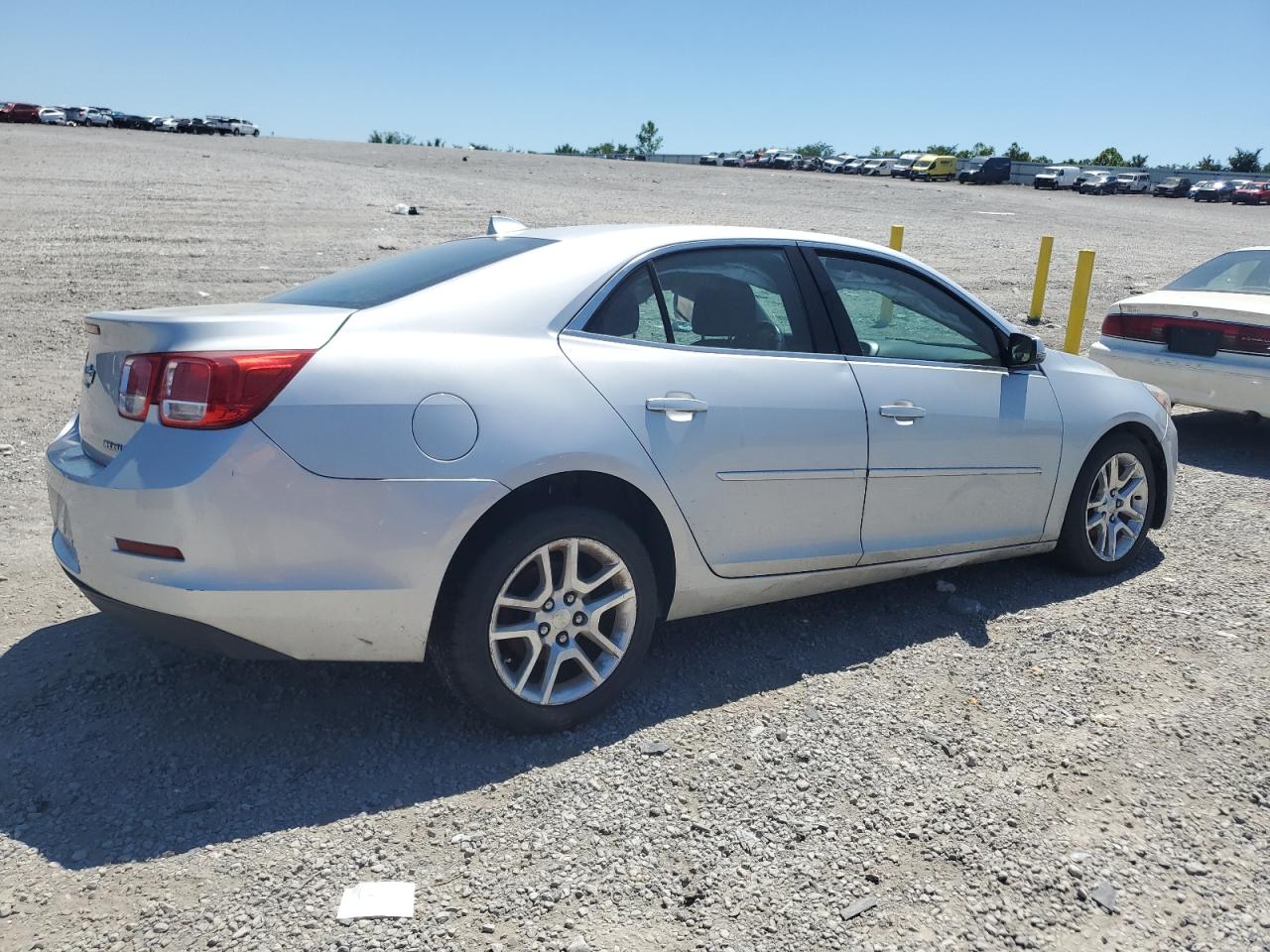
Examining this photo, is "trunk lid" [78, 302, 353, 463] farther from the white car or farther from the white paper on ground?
Answer: the white car

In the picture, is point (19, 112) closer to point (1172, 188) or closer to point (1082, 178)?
point (1082, 178)

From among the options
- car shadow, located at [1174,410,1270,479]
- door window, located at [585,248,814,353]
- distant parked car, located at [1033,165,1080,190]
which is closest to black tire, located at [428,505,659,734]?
door window, located at [585,248,814,353]

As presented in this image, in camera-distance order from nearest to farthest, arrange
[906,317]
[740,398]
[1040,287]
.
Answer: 1. [740,398]
2. [906,317]
3. [1040,287]

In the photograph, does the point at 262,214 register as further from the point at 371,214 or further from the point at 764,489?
the point at 764,489

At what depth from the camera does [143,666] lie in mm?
3949

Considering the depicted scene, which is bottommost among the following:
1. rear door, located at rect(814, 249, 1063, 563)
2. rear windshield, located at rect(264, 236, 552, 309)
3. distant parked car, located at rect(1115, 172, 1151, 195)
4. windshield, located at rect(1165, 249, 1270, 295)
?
rear door, located at rect(814, 249, 1063, 563)

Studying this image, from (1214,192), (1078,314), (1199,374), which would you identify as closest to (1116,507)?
(1199,374)

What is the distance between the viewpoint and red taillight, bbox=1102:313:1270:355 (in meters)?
7.58

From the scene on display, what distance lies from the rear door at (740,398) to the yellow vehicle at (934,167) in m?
68.2

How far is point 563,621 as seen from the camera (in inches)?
140

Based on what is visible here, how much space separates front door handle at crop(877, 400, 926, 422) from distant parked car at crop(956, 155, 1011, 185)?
6606 centimetres

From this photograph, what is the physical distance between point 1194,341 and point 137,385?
7262 mm

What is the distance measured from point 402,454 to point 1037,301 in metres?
12.4

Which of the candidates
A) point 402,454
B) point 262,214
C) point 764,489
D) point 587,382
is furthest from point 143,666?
point 262,214
